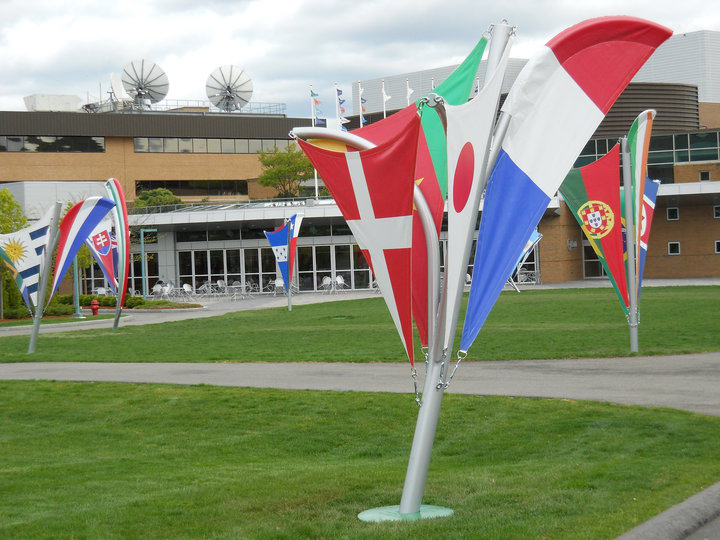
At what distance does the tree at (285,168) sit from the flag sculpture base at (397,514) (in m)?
57.4

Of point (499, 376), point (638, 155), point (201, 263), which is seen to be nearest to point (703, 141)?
point (201, 263)

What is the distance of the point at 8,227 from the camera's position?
35969 millimetres

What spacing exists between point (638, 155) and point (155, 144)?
57810 millimetres

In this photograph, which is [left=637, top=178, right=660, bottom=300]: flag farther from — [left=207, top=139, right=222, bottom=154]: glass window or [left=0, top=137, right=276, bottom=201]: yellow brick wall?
[left=207, top=139, right=222, bottom=154]: glass window

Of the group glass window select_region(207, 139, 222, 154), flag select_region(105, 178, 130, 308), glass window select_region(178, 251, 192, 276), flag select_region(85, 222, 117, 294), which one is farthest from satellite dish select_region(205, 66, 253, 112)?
flag select_region(105, 178, 130, 308)

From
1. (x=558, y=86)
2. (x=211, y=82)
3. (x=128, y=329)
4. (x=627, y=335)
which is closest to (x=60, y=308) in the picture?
(x=128, y=329)

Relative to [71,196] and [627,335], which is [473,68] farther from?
[71,196]

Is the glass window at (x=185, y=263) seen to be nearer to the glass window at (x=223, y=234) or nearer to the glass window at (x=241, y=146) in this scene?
the glass window at (x=223, y=234)

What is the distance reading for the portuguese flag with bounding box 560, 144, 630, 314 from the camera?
1658 centimetres

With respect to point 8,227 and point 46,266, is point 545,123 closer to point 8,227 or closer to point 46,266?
point 46,266

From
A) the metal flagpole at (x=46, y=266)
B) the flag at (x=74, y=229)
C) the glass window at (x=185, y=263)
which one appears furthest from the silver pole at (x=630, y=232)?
the glass window at (x=185, y=263)

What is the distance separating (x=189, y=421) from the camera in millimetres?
11609

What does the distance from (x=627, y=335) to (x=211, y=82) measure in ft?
205

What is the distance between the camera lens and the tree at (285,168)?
64.6 metres
